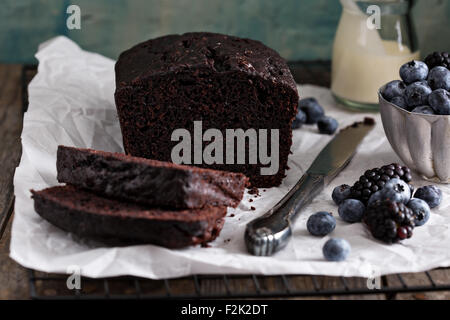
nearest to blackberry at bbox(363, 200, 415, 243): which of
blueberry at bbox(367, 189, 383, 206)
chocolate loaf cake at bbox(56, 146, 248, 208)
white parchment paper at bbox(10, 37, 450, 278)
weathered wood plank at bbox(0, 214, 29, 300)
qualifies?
white parchment paper at bbox(10, 37, 450, 278)

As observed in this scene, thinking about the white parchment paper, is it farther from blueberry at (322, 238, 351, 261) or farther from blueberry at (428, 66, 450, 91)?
blueberry at (428, 66, 450, 91)

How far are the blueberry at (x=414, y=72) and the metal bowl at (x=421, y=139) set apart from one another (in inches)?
5.9

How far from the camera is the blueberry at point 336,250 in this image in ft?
7.71

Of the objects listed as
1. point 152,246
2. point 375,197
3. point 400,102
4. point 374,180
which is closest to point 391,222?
point 375,197

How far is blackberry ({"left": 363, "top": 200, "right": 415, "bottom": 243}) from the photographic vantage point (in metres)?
2.45

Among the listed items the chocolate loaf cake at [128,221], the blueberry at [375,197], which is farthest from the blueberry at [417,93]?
the chocolate loaf cake at [128,221]

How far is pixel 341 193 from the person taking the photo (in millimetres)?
2814

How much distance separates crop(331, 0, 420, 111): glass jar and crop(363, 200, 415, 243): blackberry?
154cm

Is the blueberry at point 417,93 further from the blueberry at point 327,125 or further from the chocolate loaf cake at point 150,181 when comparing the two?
the chocolate loaf cake at point 150,181

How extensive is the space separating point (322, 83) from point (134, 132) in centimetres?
182

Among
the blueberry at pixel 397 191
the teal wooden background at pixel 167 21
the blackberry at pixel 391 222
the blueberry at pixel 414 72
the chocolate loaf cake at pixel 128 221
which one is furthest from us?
the teal wooden background at pixel 167 21

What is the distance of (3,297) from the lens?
87.5 inches

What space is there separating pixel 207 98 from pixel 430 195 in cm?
112
